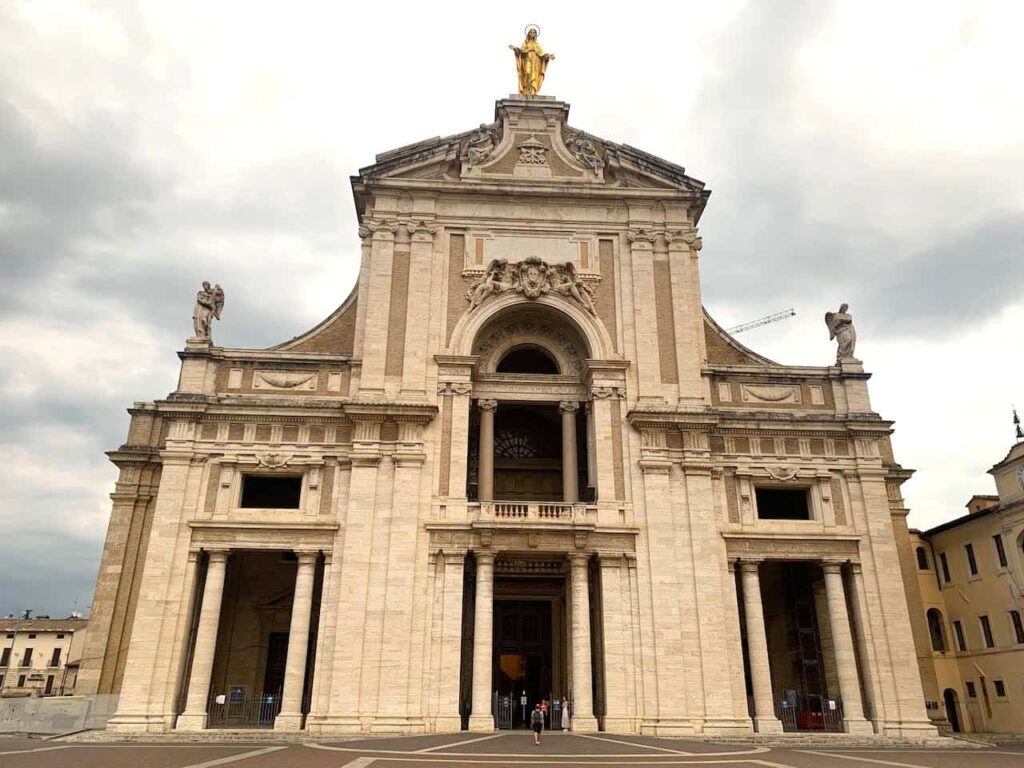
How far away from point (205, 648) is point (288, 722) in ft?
12.7

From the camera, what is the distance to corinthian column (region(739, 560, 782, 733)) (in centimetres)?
2709

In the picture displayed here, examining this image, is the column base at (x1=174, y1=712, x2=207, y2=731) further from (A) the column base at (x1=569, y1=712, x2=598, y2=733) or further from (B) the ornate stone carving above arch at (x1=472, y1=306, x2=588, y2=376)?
(B) the ornate stone carving above arch at (x1=472, y1=306, x2=588, y2=376)

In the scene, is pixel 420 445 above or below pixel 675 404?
below

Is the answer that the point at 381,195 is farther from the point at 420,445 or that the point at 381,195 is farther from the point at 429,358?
the point at 420,445

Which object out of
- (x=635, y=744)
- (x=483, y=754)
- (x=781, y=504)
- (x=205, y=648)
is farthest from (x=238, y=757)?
(x=781, y=504)

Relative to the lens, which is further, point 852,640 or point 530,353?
point 530,353

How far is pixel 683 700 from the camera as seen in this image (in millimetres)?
26672

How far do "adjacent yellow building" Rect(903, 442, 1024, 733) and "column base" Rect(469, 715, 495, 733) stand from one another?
660 inches

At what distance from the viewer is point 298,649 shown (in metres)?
26.9

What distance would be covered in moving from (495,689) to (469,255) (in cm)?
1743

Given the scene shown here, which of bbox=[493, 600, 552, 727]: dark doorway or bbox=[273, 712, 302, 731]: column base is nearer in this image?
bbox=[273, 712, 302, 731]: column base

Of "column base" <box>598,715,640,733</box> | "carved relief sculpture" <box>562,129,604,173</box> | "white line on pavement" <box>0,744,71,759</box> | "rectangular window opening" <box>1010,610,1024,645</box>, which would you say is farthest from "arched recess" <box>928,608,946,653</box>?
"white line on pavement" <box>0,744,71,759</box>

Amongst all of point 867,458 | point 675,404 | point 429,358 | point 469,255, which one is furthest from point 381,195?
point 867,458

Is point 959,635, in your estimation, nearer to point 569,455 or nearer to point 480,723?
point 569,455
